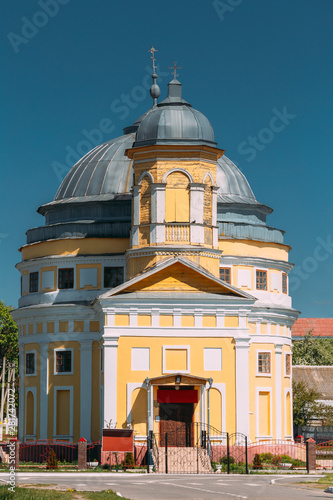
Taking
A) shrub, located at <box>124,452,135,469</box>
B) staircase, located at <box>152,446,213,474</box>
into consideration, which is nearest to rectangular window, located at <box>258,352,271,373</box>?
staircase, located at <box>152,446,213,474</box>

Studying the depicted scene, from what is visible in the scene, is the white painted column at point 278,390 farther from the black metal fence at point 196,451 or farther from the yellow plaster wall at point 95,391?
the yellow plaster wall at point 95,391

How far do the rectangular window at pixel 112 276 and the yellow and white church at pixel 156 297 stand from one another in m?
0.06

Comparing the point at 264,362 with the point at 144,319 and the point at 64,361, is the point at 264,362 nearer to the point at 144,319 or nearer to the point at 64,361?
the point at 144,319

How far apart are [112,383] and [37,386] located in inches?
448

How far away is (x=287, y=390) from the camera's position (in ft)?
215

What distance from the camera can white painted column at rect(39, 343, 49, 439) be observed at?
6288cm

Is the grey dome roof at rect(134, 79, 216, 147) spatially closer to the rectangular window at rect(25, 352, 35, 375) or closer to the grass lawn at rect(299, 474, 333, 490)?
the rectangular window at rect(25, 352, 35, 375)

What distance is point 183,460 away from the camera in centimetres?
5022

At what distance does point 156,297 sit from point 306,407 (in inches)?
1098

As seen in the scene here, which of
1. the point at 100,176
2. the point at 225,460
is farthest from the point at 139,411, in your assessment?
the point at 100,176

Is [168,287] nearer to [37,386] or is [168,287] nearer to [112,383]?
[112,383]

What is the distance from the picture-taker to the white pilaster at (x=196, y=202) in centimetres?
5791

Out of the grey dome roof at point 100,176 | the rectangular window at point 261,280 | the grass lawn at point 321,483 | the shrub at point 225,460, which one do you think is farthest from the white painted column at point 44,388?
the grass lawn at point 321,483

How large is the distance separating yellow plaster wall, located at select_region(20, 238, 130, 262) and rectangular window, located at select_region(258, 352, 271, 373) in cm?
1048
